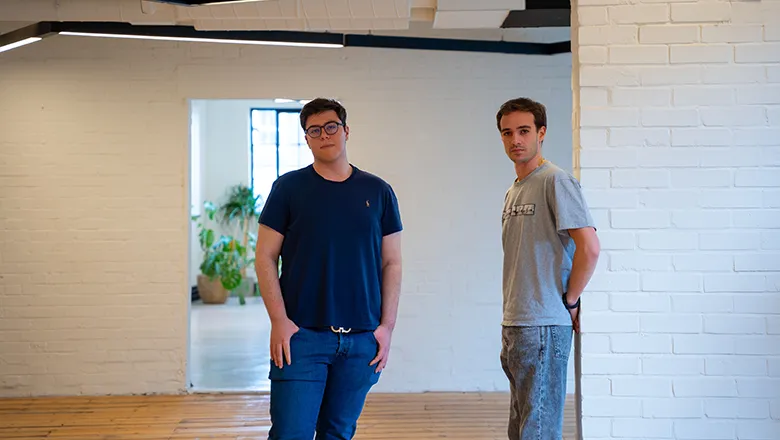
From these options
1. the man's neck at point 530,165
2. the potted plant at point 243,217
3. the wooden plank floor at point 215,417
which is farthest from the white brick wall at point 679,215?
the potted plant at point 243,217

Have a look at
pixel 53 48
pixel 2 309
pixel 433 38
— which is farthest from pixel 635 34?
pixel 2 309

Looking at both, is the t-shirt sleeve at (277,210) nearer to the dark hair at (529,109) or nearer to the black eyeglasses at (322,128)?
the black eyeglasses at (322,128)

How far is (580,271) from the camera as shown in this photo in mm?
2924

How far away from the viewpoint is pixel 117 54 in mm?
6156

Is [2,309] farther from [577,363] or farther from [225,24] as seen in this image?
[577,363]

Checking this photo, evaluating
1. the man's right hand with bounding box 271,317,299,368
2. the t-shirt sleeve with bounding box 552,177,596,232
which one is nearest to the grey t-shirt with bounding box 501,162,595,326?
the t-shirt sleeve with bounding box 552,177,596,232

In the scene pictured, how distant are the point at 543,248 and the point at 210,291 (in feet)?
33.7

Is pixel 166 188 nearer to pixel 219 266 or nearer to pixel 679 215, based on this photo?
pixel 679 215

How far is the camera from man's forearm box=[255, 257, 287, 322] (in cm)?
275

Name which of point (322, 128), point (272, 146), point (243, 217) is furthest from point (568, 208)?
point (272, 146)

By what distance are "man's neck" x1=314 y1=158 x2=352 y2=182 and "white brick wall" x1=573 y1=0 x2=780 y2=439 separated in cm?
104

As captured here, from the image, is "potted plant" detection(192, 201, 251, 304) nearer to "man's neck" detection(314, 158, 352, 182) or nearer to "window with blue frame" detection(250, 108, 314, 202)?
"window with blue frame" detection(250, 108, 314, 202)

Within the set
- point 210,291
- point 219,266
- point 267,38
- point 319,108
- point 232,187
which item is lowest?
point 210,291

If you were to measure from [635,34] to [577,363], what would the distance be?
4.64ft
